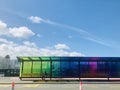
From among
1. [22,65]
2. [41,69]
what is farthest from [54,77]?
[22,65]

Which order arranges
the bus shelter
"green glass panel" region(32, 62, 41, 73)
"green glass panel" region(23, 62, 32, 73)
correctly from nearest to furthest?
the bus shelter
"green glass panel" region(23, 62, 32, 73)
"green glass panel" region(32, 62, 41, 73)

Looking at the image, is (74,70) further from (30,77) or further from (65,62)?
(30,77)

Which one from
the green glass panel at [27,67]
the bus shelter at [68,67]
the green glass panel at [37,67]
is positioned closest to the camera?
the bus shelter at [68,67]

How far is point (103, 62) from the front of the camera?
4031 cm

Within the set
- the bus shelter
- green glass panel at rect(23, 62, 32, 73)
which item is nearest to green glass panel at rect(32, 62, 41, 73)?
the bus shelter

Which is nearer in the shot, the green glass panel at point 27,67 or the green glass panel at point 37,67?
the green glass panel at point 27,67

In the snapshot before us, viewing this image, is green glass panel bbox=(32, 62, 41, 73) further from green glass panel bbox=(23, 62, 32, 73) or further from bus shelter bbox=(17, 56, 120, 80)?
green glass panel bbox=(23, 62, 32, 73)

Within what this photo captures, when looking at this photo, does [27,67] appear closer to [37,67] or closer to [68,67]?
[37,67]

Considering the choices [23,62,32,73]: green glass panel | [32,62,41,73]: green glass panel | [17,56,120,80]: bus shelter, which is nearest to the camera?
[17,56,120,80]: bus shelter

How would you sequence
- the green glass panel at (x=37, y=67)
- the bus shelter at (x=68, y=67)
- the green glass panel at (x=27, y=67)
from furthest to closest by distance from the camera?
the green glass panel at (x=37, y=67) < the green glass panel at (x=27, y=67) < the bus shelter at (x=68, y=67)

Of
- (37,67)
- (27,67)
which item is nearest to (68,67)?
(37,67)

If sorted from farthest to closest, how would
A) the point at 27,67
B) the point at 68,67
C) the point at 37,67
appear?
the point at 37,67 → the point at 27,67 → the point at 68,67

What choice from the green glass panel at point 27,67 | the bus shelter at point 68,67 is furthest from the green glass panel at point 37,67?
the green glass panel at point 27,67

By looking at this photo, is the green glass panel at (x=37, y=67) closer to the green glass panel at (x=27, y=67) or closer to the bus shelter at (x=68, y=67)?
the bus shelter at (x=68, y=67)
